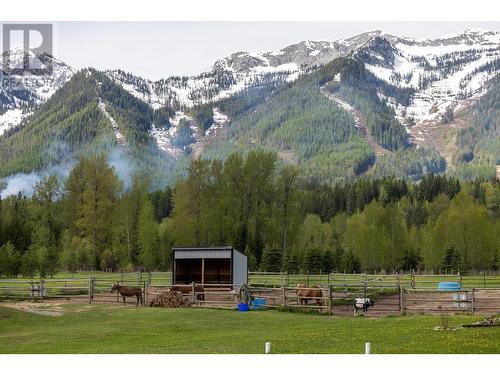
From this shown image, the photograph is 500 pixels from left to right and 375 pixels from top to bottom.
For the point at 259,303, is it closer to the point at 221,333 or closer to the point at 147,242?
the point at 221,333

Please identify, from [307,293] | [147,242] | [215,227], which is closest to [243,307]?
[307,293]

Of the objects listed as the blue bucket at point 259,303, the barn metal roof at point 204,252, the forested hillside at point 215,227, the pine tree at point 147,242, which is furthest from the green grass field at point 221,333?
the pine tree at point 147,242

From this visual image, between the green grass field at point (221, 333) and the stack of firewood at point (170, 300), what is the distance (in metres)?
1.70

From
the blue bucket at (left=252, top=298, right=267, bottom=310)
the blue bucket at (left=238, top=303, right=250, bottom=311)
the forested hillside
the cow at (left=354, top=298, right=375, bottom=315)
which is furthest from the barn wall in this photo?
the forested hillside

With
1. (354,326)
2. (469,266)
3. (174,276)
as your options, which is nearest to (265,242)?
(469,266)

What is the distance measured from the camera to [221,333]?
24969 mm

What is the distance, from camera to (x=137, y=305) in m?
35.1

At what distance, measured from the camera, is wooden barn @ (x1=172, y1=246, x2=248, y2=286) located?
44.0 metres

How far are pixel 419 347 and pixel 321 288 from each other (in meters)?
14.4

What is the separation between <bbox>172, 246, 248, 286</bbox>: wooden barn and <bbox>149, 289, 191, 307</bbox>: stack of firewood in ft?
25.3
